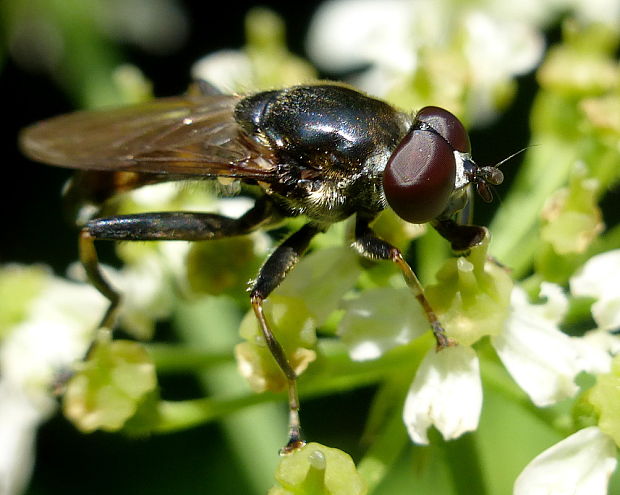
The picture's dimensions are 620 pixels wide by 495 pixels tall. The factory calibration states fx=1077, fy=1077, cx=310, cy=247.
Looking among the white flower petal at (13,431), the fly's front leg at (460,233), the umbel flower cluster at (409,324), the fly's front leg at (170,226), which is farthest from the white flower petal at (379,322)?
the white flower petal at (13,431)

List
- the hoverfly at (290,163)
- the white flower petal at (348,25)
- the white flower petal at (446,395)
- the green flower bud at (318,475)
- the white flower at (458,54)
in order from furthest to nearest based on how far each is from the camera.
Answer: the white flower petal at (348,25), the white flower at (458,54), the hoverfly at (290,163), the white flower petal at (446,395), the green flower bud at (318,475)

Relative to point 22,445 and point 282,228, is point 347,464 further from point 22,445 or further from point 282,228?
point 22,445

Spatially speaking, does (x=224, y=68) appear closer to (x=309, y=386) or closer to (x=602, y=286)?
(x=309, y=386)

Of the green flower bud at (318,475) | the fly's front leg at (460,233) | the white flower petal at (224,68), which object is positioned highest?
the fly's front leg at (460,233)

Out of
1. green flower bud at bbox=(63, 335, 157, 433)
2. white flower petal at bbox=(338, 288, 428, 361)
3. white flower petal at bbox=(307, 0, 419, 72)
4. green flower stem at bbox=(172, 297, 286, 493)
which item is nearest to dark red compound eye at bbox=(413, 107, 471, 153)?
white flower petal at bbox=(338, 288, 428, 361)

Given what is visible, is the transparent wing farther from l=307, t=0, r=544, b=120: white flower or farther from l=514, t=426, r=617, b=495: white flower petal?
l=514, t=426, r=617, b=495: white flower petal

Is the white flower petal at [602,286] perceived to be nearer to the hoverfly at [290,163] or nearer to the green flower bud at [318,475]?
the hoverfly at [290,163]

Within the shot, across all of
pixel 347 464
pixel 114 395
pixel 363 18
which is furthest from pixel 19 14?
pixel 347 464
